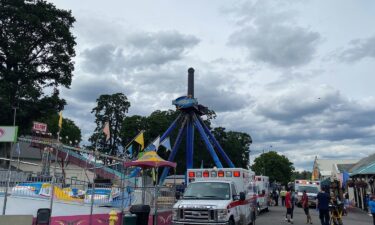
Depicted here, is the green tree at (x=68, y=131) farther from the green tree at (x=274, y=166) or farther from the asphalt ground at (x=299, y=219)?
the green tree at (x=274, y=166)

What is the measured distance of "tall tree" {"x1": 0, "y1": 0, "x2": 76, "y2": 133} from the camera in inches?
1403

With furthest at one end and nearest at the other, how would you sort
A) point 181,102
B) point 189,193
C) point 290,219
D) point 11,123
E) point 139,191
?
point 181,102 → point 11,123 → point 290,219 → point 139,191 → point 189,193

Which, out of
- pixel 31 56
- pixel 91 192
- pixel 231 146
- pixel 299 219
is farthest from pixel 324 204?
pixel 231 146

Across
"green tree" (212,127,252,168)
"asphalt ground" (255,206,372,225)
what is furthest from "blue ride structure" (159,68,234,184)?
"asphalt ground" (255,206,372,225)

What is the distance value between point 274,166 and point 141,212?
354 ft

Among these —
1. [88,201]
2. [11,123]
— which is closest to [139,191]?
[88,201]

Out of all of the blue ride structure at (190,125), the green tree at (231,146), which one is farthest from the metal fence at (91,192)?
the green tree at (231,146)

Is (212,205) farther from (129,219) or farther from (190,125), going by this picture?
(190,125)

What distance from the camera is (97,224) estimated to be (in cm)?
1379

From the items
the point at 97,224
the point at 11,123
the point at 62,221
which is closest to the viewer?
the point at 62,221

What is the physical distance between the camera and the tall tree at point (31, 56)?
117ft

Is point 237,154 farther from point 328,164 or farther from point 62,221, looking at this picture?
point 62,221

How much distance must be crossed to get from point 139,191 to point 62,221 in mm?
5202

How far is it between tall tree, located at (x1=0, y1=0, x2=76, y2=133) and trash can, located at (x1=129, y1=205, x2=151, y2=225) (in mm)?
23759
